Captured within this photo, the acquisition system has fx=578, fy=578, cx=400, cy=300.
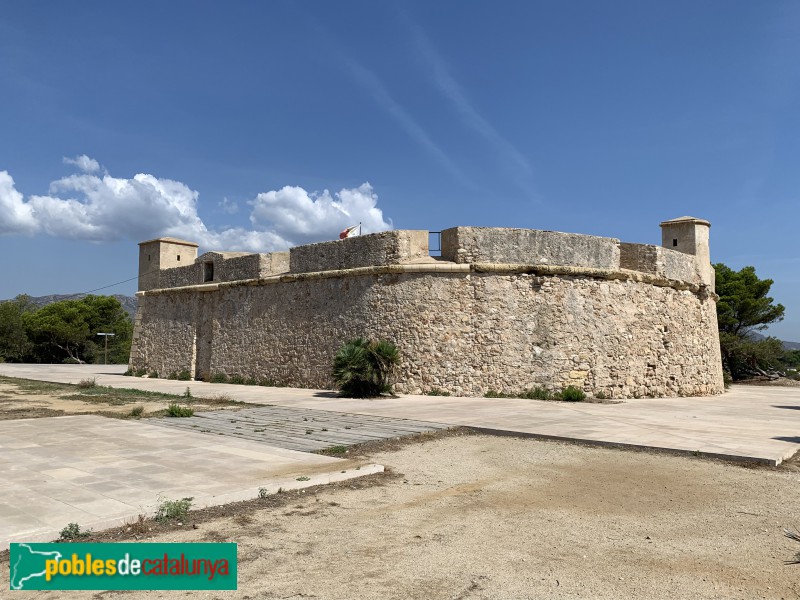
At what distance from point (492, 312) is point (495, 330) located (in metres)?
0.44

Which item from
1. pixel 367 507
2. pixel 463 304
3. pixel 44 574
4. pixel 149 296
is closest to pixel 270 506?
pixel 367 507

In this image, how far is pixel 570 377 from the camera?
45.5ft

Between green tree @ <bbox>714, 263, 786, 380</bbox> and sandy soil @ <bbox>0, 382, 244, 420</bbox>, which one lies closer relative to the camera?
sandy soil @ <bbox>0, 382, 244, 420</bbox>

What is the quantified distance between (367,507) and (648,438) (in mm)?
4603

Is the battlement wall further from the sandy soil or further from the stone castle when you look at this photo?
the sandy soil

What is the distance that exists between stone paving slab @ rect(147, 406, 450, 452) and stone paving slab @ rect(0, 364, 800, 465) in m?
0.71

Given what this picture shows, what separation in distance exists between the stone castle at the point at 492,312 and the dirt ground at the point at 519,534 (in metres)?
7.89

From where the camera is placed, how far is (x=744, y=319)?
31109 millimetres

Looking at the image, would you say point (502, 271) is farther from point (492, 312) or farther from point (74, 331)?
point (74, 331)

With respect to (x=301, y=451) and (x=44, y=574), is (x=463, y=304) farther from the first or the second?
(x=44, y=574)

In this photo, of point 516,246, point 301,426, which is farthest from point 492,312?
point 301,426

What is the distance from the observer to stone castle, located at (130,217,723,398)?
13953 millimetres

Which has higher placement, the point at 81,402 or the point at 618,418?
the point at 81,402

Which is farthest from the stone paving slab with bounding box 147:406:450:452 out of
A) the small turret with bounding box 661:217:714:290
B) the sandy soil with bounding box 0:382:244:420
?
the small turret with bounding box 661:217:714:290
